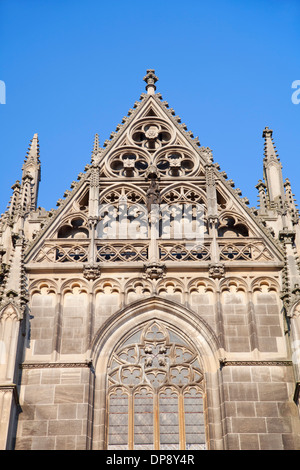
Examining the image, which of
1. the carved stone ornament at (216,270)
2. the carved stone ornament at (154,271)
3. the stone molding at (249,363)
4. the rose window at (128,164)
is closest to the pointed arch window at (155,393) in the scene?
the stone molding at (249,363)

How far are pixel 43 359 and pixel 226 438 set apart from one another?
470 centimetres

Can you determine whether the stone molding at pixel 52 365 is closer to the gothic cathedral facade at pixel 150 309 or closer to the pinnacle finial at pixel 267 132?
the gothic cathedral facade at pixel 150 309

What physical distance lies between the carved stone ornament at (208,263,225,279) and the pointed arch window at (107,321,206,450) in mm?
1849

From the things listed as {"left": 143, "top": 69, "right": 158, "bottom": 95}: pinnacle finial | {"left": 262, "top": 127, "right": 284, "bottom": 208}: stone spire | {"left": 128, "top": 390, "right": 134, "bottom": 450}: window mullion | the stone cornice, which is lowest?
{"left": 128, "top": 390, "right": 134, "bottom": 450}: window mullion

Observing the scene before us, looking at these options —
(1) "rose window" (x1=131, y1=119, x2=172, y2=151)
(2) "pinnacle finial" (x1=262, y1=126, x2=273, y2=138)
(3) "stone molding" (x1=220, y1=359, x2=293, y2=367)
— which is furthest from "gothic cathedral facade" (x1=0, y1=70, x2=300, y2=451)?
(2) "pinnacle finial" (x1=262, y1=126, x2=273, y2=138)

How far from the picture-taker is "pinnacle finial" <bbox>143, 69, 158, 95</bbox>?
29.9 m

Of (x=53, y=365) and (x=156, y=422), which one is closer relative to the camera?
(x=156, y=422)

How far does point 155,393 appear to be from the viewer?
2238 cm

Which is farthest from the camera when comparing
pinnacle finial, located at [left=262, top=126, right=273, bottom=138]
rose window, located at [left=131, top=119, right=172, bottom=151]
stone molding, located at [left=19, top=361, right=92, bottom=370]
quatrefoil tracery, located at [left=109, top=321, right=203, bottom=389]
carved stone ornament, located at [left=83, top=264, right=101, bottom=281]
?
pinnacle finial, located at [left=262, top=126, right=273, bottom=138]

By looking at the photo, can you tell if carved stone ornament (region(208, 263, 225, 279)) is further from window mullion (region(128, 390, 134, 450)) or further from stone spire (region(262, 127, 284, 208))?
window mullion (region(128, 390, 134, 450))

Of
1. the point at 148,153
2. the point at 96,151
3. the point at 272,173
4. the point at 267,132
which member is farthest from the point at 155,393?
the point at 267,132

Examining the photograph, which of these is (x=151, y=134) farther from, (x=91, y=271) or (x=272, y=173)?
(x=91, y=271)

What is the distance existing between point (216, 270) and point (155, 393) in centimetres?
369

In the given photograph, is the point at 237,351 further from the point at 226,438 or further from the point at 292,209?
the point at 292,209
